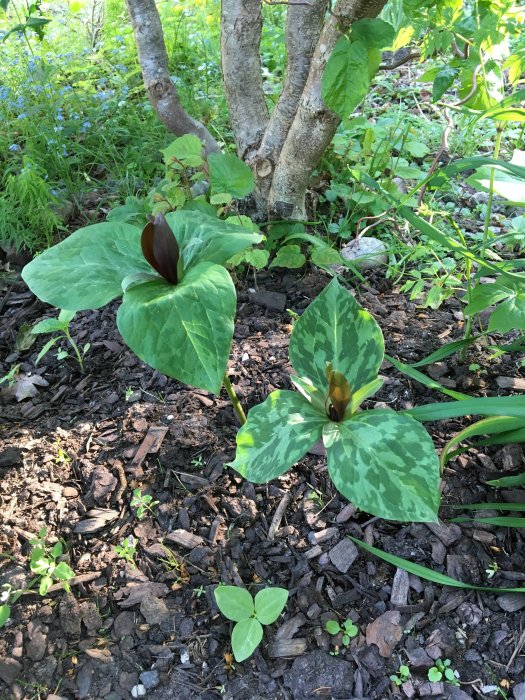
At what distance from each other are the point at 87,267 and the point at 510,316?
1.03m

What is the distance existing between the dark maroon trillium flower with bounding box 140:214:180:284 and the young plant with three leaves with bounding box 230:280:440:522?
0.35m

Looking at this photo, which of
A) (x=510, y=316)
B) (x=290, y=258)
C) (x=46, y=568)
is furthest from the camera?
(x=290, y=258)

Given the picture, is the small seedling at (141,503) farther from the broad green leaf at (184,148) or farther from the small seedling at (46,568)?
the broad green leaf at (184,148)

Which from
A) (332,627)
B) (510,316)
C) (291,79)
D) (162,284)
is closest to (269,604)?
(332,627)

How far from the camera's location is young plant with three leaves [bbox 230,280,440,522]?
3.46 feet

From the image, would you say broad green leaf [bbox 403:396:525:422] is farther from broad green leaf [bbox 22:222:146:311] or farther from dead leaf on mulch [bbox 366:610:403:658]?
broad green leaf [bbox 22:222:146:311]

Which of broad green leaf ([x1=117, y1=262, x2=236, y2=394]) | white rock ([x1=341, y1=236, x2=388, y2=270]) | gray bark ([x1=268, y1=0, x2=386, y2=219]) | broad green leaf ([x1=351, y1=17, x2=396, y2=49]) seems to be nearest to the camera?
broad green leaf ([x1=117, y1=262, x2=236, y2=394])

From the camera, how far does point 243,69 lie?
2.15 metres

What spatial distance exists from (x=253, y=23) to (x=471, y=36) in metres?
0.88

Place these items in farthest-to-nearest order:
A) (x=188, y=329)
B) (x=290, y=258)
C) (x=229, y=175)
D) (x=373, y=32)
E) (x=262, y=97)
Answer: (x=262, y=97)
(x=290, y=258)
(x=229, y=175)
(x=373, y=32)
(x=188, y=329)

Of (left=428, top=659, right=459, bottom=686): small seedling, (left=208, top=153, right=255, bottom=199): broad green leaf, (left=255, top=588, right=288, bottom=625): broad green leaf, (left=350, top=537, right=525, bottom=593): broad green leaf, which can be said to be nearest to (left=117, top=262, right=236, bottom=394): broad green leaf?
(left=255, top=588, right=288, bottom=625): broad green leaf

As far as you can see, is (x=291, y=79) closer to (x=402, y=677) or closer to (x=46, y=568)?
(x=46, y=568)

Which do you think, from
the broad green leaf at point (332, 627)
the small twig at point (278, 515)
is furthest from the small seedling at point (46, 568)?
the broad green leaf at point (332, 627)

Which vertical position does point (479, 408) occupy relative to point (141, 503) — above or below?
above
